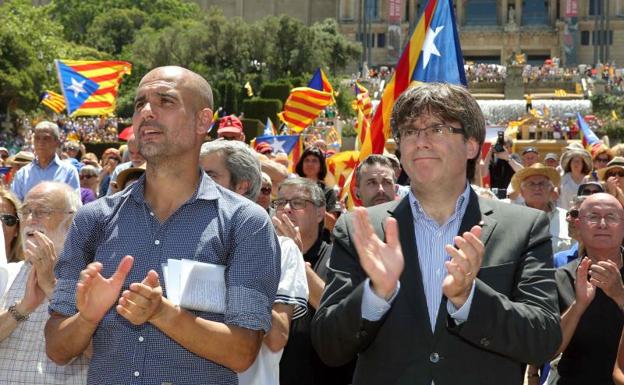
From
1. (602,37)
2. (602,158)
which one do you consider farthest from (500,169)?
(602,37)

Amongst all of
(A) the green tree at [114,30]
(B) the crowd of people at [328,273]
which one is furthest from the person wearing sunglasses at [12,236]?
(A) the green tree at [114,30]

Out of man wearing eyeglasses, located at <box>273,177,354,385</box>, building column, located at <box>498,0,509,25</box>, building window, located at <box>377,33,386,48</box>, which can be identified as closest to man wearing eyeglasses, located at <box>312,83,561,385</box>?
man wearing eyeglasses, located at <box>273,177,354,385</box>

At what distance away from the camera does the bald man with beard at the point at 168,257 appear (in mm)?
3162

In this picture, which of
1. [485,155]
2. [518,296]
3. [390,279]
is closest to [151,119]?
[390,279]

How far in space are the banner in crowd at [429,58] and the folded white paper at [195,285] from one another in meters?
4.39

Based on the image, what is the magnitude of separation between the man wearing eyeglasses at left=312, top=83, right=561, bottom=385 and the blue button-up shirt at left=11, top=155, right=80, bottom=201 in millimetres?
→ 6049

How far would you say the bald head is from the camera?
Result: 336cm

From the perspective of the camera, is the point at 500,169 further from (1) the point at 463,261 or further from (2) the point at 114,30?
(2) the point at 114,30

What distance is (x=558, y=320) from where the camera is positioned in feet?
10.5

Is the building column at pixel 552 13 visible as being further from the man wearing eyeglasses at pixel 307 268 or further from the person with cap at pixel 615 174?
the man wearing eyeglasses at pixel 307 268

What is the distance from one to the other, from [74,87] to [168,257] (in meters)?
11.5

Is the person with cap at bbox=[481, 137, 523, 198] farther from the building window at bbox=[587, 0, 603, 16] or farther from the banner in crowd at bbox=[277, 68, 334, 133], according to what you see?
the building window at bbox=[587, 0, 603, 16]

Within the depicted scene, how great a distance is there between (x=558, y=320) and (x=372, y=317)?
0.55 metres

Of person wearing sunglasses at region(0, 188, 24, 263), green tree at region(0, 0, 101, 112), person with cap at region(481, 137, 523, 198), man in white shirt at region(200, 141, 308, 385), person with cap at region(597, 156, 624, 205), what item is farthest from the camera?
green tree at region(0, 0, 101, 112)
